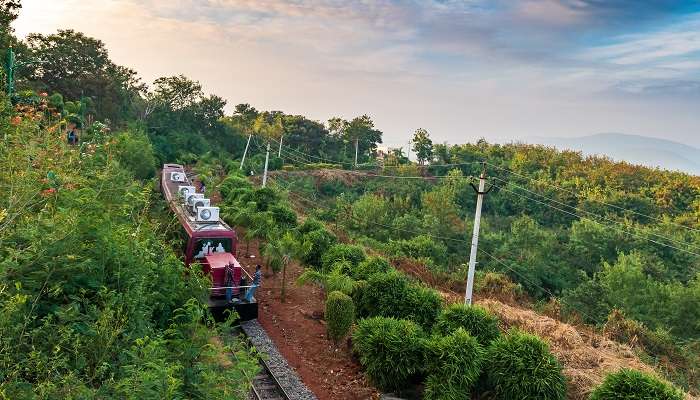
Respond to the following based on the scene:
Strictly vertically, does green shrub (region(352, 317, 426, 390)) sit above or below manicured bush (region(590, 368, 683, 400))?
below

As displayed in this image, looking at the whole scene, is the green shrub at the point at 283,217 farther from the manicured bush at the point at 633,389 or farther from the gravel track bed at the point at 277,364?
the manicured bush at the point at 633,389

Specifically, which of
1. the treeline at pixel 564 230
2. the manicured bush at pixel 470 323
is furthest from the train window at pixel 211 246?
the treeline at pixel 564 230

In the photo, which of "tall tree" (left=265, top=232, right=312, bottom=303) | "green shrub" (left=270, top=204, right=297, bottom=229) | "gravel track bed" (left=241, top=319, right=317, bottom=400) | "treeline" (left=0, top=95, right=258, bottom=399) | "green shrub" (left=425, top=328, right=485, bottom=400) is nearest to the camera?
"treeline" (left=0, top=95, right=258, bottom=399)

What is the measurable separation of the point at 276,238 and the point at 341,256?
3.14m

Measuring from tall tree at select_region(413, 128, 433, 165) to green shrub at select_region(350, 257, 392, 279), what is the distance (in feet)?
169

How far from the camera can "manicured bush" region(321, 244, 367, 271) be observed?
1531 centimetres

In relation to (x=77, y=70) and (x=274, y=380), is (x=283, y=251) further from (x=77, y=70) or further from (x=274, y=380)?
(x=77, y=70)

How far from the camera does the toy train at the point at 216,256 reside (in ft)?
42.2

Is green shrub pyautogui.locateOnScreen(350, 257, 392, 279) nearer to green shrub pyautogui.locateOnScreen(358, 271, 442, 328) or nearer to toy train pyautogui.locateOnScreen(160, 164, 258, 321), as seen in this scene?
green shrub pyautogui.locateOnScreen(358, 271, 442, 328)

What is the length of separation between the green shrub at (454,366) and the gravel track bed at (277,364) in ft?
9.02

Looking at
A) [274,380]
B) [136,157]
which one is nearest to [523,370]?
[274,380]

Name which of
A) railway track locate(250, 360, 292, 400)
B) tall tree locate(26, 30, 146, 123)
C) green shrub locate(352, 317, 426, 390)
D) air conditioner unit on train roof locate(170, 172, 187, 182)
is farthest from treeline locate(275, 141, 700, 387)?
tall tree locate(26, 30, 146, 123)

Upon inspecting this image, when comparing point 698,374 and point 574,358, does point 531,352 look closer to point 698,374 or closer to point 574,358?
point 574,358

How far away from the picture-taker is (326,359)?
469 inches
